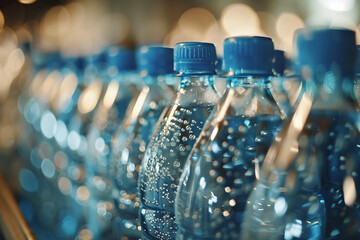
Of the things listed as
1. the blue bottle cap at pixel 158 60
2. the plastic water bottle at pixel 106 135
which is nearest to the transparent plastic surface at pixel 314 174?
the blue bottle cap at pixel 158 60

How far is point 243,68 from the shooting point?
1.55 ft

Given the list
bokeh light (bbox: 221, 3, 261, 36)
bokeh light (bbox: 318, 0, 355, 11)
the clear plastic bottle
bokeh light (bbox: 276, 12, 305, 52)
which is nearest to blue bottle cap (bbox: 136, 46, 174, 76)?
the clear plastic bottle

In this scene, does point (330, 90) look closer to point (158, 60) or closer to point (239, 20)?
point (158, 60)

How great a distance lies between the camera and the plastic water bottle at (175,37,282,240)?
0.53 m

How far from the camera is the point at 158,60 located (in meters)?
0.74

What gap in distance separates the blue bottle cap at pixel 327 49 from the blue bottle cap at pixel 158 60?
350 mm

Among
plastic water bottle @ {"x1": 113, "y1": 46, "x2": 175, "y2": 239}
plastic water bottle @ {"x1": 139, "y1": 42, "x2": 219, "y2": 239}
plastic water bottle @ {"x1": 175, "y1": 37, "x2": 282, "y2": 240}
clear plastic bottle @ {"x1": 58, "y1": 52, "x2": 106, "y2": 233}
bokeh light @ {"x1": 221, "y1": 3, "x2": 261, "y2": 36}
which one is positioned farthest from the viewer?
bokeh light @ {"x1": 221, "y1": 3, "x2": 261, "y2": 36}

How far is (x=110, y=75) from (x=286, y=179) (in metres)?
0.73

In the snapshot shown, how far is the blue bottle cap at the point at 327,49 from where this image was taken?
1.30 feet

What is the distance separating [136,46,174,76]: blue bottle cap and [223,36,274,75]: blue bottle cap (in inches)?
10.4

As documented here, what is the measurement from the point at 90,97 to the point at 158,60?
62 cm

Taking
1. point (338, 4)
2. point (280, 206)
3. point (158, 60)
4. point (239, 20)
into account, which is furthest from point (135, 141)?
point (239, 20)

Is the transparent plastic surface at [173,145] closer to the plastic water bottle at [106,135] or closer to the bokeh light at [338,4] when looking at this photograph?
the plastic water bottle at [106,135]

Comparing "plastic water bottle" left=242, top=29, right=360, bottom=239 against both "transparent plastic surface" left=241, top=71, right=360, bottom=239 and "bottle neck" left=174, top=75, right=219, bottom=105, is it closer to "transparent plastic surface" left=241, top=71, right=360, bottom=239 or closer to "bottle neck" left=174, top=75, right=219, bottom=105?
"transparent plastic surface" left=241, top=71, right=360, bottom=239
